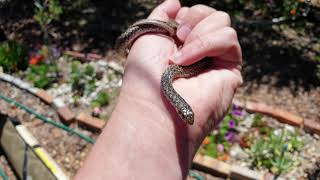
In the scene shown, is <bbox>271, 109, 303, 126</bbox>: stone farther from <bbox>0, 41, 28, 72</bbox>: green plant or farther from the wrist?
<bbox>0, 41, 28, 72</bbox>: green plant

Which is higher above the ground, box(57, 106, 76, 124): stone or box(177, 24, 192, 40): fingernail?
box(177, 24, 192, 40): fingernail

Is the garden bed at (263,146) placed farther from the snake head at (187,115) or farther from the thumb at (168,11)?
the snake head at (187,115)

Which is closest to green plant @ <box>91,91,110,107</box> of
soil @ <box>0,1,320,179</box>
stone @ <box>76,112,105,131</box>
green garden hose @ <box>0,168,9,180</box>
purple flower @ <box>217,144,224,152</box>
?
stone @ <box>76,112,105,131</box>

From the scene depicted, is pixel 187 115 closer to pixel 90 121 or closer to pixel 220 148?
pixel 220 148

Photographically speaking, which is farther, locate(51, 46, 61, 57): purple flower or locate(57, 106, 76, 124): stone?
locate(51, 46, 61, 57): purple flower

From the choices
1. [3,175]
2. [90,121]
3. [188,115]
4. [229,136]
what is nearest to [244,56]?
[229,136]

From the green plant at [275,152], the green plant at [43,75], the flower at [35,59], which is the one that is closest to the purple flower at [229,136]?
the green plant at [275,152]
